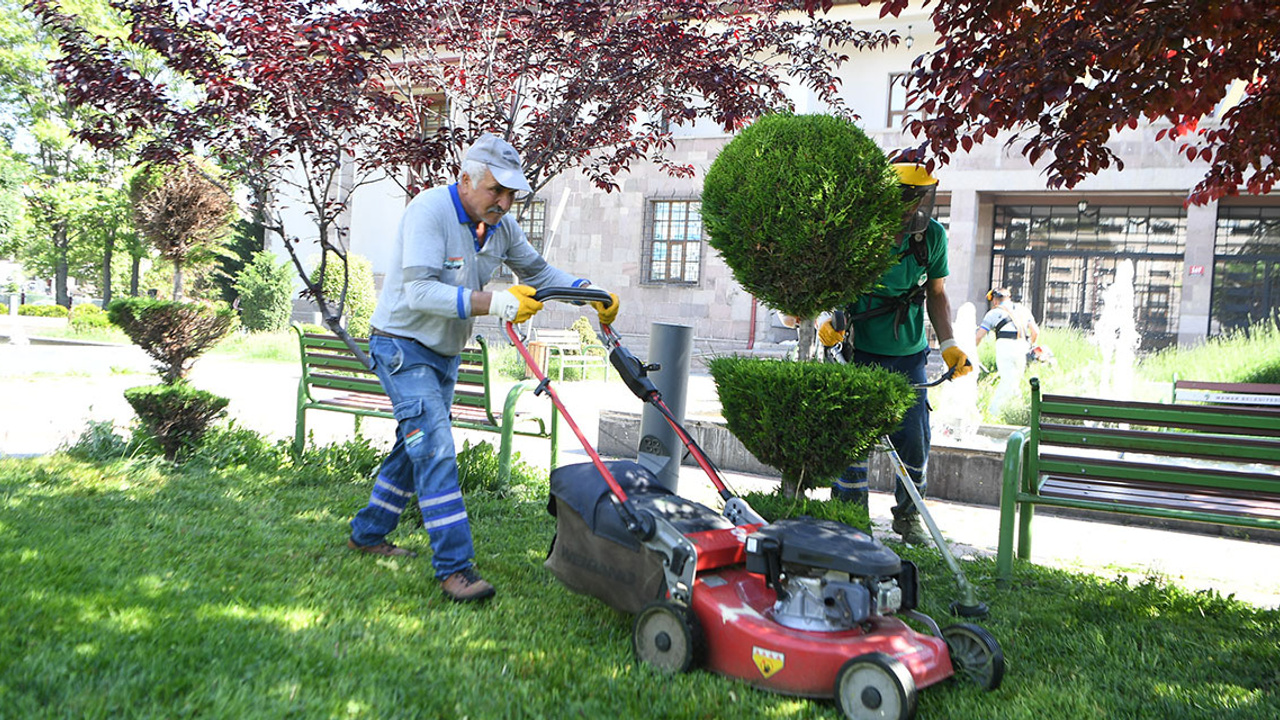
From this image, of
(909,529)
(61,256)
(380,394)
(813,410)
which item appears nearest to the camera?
(813,410)

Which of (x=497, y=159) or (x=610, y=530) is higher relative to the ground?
(x=497, y=159)

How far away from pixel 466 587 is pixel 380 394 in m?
3.20

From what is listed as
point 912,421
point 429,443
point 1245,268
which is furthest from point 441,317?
point 1245,268

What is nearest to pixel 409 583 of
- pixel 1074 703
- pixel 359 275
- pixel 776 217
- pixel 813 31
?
pixel 776 217

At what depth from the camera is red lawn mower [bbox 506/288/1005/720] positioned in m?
2.88

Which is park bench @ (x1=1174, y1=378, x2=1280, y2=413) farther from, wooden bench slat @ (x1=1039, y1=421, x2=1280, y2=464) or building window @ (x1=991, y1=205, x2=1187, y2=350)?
building window @ (x1=991, y1=205, x2=1187, y2=350)

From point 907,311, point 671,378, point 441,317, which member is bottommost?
point 671,378

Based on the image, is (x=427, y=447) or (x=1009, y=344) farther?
(x=1009, y=344)

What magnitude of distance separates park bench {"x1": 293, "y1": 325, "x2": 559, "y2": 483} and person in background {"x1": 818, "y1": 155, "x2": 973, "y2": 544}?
206cm

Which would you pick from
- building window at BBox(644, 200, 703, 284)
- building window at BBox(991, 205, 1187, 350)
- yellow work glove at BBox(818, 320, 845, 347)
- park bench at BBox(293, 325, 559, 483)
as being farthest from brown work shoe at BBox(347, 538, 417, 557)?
building window at BBox(991, 205, 1187, 350)

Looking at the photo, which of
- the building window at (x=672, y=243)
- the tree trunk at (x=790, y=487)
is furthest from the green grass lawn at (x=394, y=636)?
the building window at (x=672, y=243)

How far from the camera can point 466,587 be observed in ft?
Result: 13.0

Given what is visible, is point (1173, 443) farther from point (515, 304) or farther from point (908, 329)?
point (515, 304)

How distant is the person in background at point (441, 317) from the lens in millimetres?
3971
